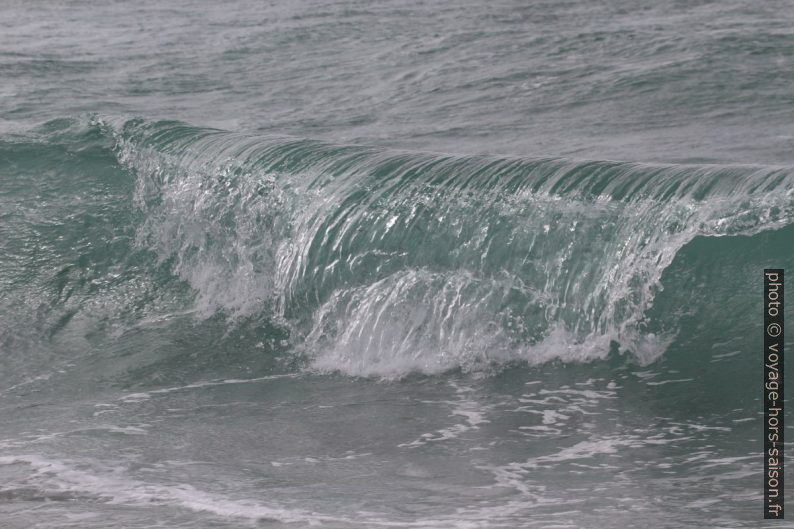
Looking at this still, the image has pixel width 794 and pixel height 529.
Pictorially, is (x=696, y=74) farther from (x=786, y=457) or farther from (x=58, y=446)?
(x=58, y=446)

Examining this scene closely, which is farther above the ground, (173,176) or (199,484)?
(173,176)

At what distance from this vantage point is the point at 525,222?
691 centimetres

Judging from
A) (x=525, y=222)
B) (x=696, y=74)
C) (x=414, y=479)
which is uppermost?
(x=696, y=74)

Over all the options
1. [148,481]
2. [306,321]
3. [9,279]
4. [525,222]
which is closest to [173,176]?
[9,279]

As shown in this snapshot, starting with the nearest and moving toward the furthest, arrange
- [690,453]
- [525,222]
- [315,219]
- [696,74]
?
[690,453]
[525,222]
[315,219]
[696,74]

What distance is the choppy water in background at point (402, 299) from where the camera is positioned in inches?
181

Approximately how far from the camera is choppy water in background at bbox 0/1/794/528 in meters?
4.61

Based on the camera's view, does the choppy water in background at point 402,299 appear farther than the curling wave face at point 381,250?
No

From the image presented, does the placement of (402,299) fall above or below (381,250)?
below

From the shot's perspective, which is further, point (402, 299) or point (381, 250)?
point (381, 250)

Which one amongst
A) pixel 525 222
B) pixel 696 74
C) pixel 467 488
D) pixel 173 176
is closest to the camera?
pixel 467 488

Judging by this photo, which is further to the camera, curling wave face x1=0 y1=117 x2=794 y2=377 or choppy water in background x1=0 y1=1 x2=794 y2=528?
curling wave face x1=0 y1=117 x2=794 y2=377

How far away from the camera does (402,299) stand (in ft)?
21.9

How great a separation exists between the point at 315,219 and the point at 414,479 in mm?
3224
